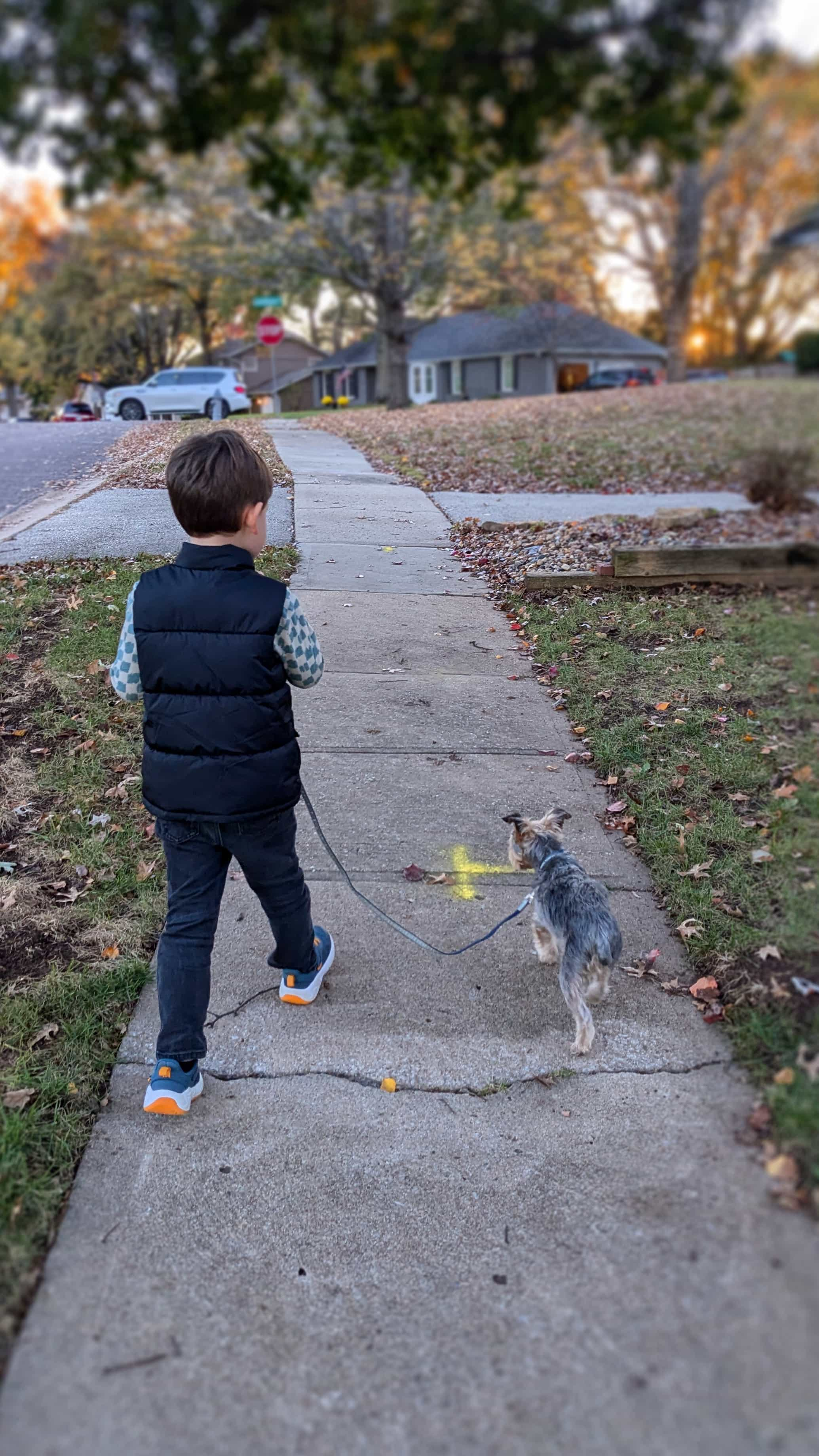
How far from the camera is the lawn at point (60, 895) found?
2.67 metres

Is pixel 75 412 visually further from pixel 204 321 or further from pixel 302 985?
pixel 302 985

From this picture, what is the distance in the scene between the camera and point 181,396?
3.99 m

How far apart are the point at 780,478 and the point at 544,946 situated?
1.83m

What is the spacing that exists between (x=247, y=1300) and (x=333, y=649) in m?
4.68

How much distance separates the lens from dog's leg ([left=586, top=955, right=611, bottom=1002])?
307cm

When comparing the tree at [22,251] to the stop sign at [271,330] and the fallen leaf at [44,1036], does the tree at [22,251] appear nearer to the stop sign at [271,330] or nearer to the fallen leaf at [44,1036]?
the stop sign at [271,330]

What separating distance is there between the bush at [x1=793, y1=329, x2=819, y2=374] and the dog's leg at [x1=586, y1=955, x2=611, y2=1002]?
1784 millimetres

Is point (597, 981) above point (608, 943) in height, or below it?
below

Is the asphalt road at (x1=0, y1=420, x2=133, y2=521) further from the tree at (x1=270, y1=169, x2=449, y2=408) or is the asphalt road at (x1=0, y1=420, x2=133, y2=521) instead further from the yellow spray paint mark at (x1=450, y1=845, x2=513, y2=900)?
the yellow spray paint mark at (x1=450, y1=845, x2=513, y2=900)

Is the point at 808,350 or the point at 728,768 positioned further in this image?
the point at 728,768

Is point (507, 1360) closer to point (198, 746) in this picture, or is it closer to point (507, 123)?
point (198, 746)

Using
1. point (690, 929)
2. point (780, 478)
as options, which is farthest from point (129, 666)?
point (690, 929)

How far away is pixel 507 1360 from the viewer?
2049mm

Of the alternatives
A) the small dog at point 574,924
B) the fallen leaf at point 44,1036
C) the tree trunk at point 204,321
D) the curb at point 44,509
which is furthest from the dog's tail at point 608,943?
the curb at point 44,509
